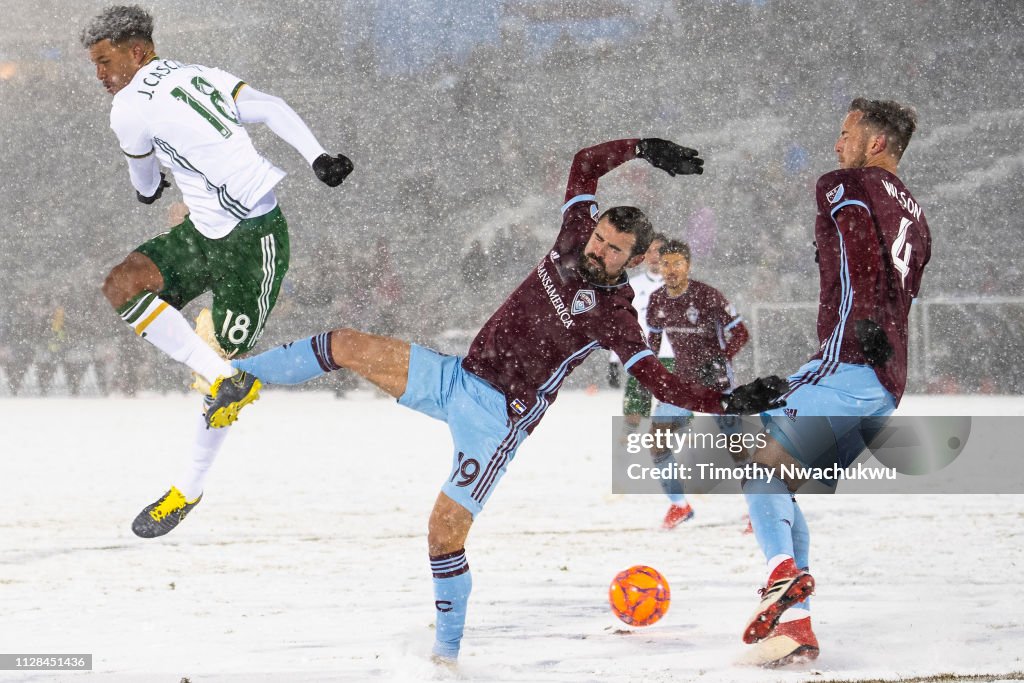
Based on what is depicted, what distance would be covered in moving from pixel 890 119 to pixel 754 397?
1.16m

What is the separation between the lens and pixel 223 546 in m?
6.85

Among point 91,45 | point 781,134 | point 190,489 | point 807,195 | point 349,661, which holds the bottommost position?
point 349,661

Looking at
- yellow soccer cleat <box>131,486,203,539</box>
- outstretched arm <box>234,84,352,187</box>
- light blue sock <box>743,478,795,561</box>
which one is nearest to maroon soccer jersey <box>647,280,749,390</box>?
light blue sock <box>743,478,795,561</box>

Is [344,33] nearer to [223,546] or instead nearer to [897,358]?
[223,546]

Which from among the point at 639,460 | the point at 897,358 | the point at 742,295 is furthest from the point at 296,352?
the point at 742,295

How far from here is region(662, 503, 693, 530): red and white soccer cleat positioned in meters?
7.33

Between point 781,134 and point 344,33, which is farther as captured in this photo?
point 344,33

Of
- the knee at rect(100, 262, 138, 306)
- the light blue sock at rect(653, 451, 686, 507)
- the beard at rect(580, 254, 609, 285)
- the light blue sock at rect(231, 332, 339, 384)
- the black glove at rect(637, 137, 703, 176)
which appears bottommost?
the light blue sock at rect(653, 451, 686, 507)

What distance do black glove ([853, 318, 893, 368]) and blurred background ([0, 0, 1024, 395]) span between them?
1184 cm

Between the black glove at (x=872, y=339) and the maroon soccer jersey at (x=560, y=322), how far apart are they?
2.40ft

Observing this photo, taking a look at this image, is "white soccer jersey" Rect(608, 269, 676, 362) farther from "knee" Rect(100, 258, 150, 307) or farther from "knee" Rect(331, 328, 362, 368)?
"knee" Rect(100, 258, 150, 307)

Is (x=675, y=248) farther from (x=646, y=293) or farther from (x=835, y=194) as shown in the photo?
(x=835, y=194)

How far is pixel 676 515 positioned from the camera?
24.2 ft

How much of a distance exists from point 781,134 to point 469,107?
542 cm
